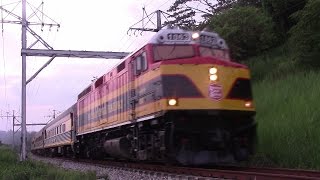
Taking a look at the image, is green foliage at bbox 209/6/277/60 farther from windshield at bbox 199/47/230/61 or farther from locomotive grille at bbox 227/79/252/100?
locomotive grille at bbox 227/79/252/100

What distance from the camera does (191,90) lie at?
520 inches

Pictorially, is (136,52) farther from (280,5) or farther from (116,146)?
(280,5)

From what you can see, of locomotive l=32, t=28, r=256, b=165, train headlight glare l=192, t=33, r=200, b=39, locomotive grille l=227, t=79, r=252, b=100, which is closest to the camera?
locomotive l=32, t=28, r=256, b=165

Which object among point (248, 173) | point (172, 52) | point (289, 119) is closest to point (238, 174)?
point (248, 173)

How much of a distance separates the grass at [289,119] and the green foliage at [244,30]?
448 cm

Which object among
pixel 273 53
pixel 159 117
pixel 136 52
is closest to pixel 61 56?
pixel 273 53

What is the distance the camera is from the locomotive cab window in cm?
1466

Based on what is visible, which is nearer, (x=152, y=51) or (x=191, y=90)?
(x=191, y=90)

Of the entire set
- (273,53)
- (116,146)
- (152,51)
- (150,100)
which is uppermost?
(273,53)

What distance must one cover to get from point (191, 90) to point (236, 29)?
1386 cm

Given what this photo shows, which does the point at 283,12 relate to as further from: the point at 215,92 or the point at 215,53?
the point at 215,92

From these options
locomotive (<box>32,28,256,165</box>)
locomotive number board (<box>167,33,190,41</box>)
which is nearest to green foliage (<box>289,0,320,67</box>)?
locomotive (<box>32,28,256,165</box>)

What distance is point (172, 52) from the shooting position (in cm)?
1417

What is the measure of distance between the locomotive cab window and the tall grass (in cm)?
489
